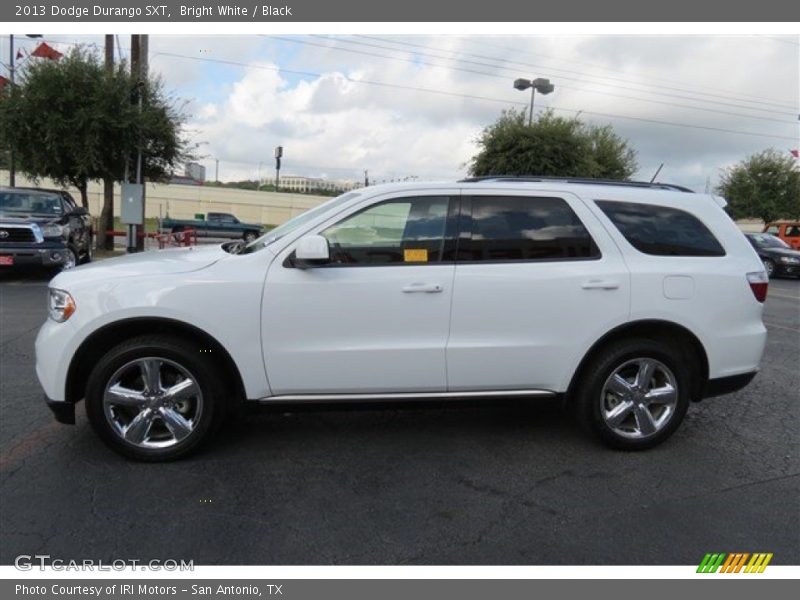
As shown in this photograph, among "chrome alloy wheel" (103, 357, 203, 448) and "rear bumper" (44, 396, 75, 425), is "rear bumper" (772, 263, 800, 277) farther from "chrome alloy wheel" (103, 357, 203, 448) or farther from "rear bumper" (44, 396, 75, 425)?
"rear bumper" (44, 396, 75, 425)

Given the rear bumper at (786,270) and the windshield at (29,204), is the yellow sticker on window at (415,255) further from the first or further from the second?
the rear bumper at (786,270)

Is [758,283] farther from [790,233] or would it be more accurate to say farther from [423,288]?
[790,233]

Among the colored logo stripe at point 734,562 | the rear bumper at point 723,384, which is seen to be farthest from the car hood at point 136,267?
the rear bumper at point 723,384

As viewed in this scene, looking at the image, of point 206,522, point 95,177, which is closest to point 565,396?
point 206,522

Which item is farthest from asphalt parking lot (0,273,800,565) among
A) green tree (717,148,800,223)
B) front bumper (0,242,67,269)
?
green tree (717,148,800,223)

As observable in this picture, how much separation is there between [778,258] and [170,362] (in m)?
21.2

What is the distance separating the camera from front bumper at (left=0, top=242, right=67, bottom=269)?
11062 millimetres

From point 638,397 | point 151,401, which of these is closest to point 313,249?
point 151,401

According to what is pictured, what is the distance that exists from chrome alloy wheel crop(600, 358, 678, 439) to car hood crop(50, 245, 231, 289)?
8.78ft

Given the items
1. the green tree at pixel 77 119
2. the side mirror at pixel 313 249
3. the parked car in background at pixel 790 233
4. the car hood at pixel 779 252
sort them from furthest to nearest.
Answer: the parked car in background at pixel 790 233 → the car hood at pixel 779 252 → the green tree at pixel 77 119 → the side mirror at pixel 313 249

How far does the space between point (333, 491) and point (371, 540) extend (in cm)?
55

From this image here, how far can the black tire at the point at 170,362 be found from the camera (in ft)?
11.8

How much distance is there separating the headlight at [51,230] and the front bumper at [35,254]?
0.18 meters

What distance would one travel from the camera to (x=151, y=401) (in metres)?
3.68
